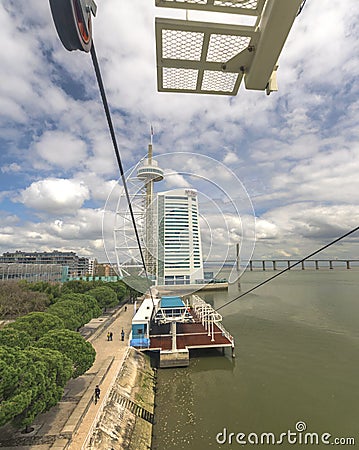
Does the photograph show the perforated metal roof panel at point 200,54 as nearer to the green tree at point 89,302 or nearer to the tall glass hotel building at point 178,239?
the tall glass hotel building at point 178,239

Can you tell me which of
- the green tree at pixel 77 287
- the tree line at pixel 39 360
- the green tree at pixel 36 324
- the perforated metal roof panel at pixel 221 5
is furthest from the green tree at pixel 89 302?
the perforated metal roof panel at pixel 221 5

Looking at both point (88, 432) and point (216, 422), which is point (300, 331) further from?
point (88, 432)

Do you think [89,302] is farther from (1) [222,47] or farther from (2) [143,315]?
(1) [222,47]

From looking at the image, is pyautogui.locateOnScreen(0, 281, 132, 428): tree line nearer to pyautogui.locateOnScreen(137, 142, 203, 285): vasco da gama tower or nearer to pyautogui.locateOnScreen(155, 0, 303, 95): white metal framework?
pyautogui.locateOnScreen(137, 142, 203, 285): vasco da gama tower

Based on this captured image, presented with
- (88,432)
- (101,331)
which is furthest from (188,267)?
(101,331)

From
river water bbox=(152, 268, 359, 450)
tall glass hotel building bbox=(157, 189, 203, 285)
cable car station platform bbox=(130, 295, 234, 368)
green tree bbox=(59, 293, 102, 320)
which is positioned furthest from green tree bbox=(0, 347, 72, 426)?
green tree bbox=(59, 293, 102, 320)

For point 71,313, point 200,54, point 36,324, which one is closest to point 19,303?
point 71,313
